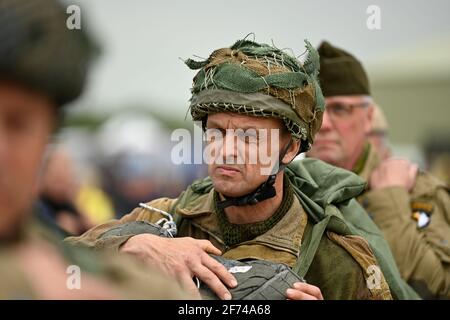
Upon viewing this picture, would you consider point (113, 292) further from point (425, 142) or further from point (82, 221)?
point (425, 142)

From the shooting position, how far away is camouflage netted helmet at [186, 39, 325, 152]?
2.79 metres

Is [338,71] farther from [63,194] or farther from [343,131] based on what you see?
[63,194]

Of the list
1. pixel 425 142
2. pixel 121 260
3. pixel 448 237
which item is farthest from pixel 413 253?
pixel 425 142

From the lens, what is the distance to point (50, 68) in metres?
1.07

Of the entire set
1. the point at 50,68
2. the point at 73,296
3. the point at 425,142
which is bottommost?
the point at 425,142

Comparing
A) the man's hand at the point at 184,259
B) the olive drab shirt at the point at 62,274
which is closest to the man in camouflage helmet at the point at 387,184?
the man's hand at the point at 184,259

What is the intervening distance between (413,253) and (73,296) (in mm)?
3273

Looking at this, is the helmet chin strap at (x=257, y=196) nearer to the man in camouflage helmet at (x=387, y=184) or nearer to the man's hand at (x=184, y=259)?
the man's hand at (x=184, y=259)

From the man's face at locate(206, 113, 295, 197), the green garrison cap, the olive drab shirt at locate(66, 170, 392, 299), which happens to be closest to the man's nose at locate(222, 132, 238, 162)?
the man's face at locate(206, 113, 295, 197)

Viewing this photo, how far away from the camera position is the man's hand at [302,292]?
2.38m

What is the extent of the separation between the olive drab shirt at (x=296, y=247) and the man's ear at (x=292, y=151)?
0.18 m

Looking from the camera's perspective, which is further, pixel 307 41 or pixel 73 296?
pixel 307 41

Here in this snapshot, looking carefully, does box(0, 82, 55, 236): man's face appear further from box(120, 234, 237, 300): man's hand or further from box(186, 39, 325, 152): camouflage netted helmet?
box(186, 39, 325, 152): camouflage netted helmet
